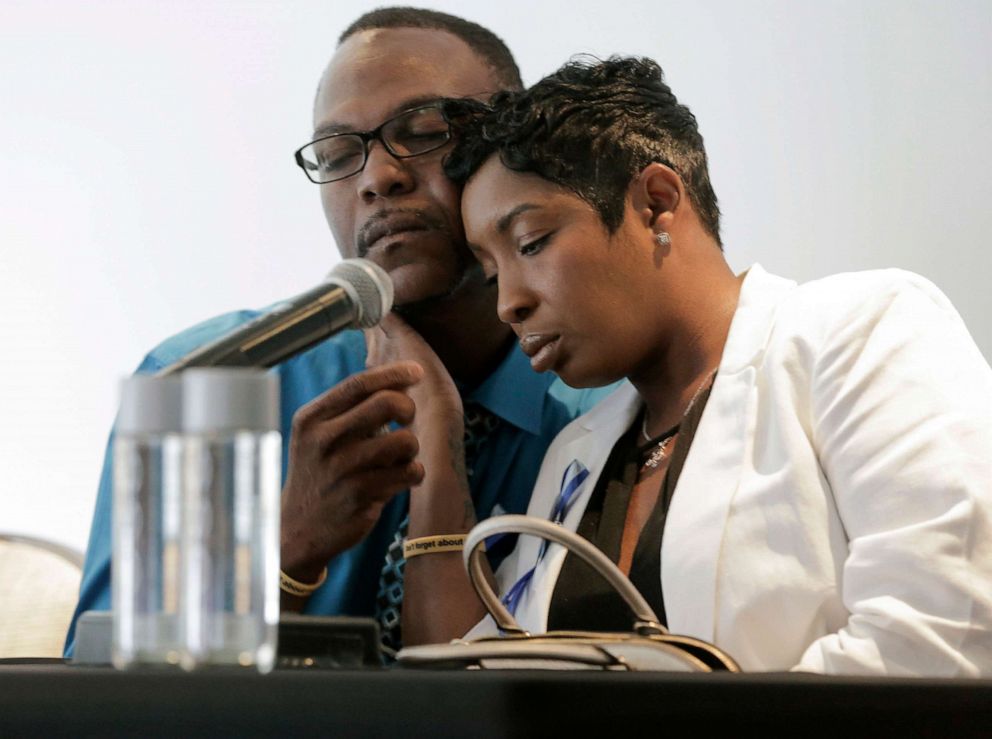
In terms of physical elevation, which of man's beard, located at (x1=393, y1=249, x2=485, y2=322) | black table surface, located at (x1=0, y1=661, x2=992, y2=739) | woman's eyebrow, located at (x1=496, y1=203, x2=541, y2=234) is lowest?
black table surface, located at (x1=0, y1=661, x2=992, y2=739)

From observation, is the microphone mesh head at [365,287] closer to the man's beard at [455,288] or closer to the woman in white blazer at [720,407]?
the woman in white blazer at [720,407]

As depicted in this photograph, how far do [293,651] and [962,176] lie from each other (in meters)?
1.54

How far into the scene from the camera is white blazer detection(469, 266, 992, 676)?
3.55ft

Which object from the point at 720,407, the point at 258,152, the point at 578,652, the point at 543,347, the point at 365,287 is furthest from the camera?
the point at 258,152

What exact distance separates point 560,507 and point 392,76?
63 cm

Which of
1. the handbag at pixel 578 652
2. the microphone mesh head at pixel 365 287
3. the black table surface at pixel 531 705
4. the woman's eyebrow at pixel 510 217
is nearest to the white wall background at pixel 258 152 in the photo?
the woman's eyebrow at pixel 510 217

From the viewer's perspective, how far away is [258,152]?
220 cm

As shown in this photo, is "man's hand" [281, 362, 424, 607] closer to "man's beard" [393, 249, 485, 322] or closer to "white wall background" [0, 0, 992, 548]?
"man's beard" [393, 249, 485, 322]

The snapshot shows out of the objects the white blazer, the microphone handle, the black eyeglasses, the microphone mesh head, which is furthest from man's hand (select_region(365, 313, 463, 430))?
the microphone handle

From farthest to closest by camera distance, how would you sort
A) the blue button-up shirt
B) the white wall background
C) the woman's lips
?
the white wall background
the blue button-up shirt
the woman's lips

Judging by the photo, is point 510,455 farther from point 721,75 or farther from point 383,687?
point 383,687

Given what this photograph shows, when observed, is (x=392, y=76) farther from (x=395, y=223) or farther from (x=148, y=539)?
(x=148, y=539)

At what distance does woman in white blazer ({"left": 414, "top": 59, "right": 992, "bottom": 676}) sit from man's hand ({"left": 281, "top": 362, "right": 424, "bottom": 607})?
0.18 metres

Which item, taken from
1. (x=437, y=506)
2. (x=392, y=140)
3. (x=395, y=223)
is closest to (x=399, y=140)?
(x=392, y=140)
